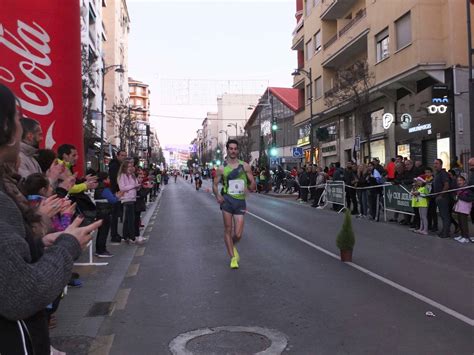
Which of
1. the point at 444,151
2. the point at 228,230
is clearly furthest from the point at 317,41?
the point at 228,230

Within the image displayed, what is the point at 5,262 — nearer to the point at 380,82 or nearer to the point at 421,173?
the point at 421,173

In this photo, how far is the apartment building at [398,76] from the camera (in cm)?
2030

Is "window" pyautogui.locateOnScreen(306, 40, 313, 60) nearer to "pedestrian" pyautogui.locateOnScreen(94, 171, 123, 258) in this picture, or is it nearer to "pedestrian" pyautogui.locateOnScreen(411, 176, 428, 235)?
"pedestrian" pyautogui.locateOnScreen(411, 176, 428, 235)

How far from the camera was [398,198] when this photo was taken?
560 inches

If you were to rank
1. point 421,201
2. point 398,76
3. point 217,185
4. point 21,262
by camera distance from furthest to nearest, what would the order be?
point 398,76 → point 421,201 → point 217,185 → point 21,262

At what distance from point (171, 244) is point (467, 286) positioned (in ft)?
20.1

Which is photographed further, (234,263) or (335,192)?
(335,192)

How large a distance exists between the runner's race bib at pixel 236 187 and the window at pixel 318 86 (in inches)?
1153

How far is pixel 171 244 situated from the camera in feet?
35.0

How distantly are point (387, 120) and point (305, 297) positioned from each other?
21897 millimetres

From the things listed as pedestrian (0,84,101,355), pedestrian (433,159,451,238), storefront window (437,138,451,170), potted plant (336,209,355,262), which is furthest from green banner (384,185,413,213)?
pedestrian (0,84,101,355)

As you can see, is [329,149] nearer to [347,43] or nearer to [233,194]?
[347,43]

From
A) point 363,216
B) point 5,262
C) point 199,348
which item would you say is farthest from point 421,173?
point 5,262

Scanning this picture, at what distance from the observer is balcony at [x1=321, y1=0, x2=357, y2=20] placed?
31.2 meters
